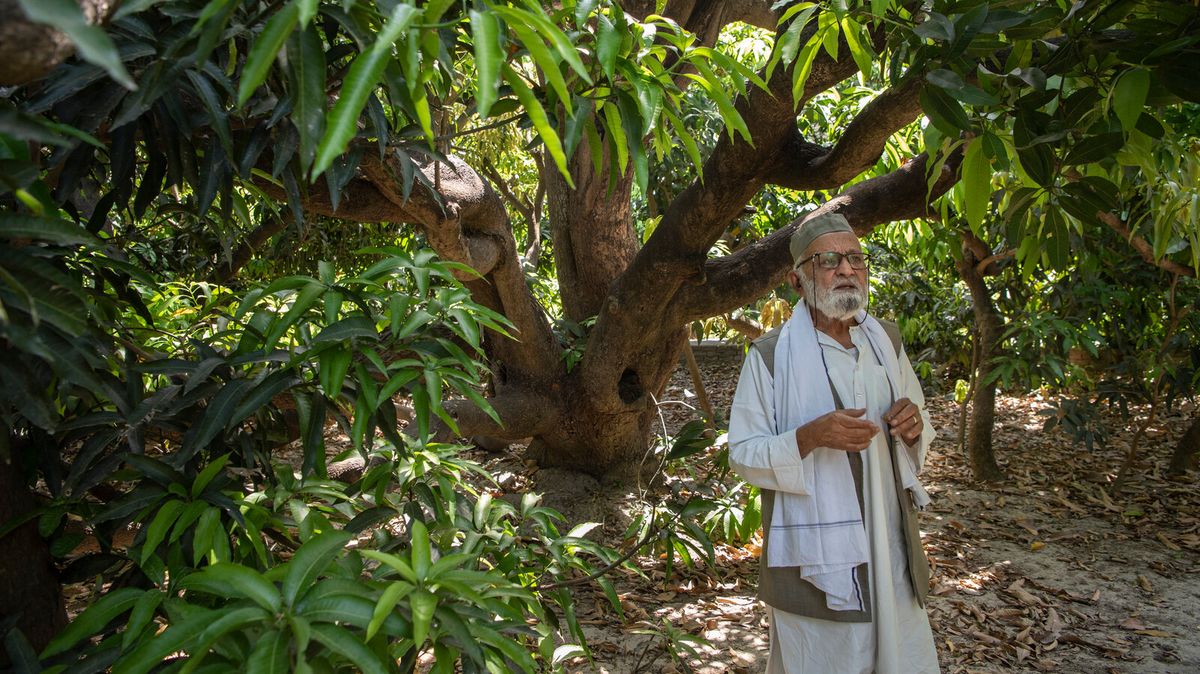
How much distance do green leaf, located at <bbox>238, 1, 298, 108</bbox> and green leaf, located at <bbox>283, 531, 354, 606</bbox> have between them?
588mm

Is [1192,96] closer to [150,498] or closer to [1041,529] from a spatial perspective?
[150,498]

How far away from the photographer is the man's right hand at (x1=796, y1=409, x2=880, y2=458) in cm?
201

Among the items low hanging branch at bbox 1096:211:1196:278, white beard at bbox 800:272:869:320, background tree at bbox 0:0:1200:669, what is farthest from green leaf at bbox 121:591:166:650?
low hanging branch at bbox 1096:211:1196:278

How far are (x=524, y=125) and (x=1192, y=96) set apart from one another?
1.22 meters

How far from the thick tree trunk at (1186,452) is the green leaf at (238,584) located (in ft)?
18.2

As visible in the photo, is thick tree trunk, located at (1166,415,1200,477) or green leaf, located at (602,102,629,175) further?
thick tree trunk, located at (1166,415,1200,477)

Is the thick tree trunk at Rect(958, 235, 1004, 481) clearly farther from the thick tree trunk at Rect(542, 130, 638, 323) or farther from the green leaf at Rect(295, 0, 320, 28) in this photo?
the green leaf at Rect(295, 0, 320, 28)

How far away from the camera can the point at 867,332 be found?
2383 millimetres

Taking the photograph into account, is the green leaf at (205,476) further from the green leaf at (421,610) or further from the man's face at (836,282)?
the man's face at (836,282)

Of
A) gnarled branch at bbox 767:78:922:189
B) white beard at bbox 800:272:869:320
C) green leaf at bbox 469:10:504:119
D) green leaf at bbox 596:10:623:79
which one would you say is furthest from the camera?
gnarled branch at bbox 767:78:922:189

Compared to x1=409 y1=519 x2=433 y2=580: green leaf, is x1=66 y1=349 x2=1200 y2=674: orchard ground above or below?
below

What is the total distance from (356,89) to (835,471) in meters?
1.70

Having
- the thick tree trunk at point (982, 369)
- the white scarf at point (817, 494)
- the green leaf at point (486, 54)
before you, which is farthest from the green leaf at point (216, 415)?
the thick tree trunk at point (982, 369)

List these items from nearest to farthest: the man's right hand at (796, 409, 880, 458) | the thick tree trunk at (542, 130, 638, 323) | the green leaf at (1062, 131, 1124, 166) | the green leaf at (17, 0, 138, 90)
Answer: the green leaf at (17, 0, 138, 90)
the green leaf at (1062, 131, 1124, 166)
the man's right hand at (796, 409, 880, 458)
the thick tree trunk at (542, 130, 638, 323)
